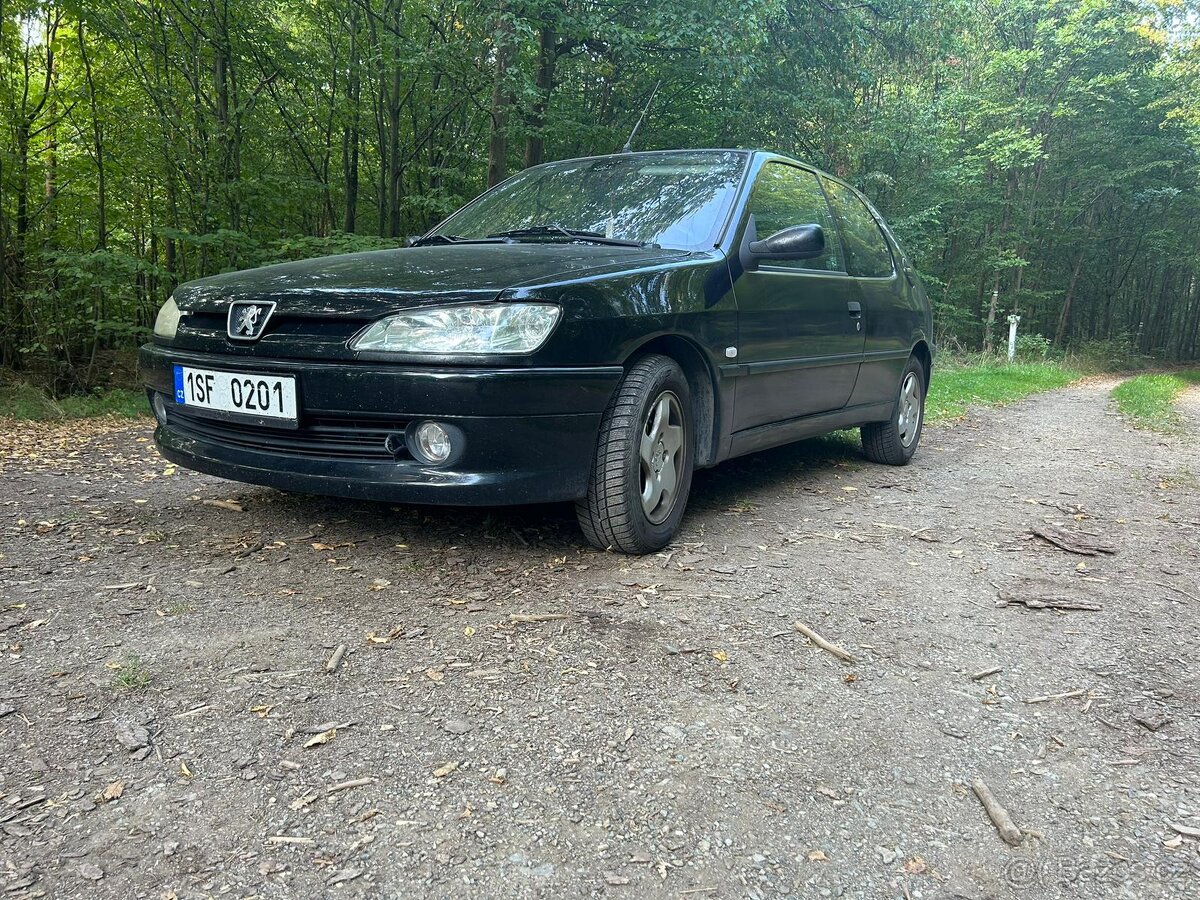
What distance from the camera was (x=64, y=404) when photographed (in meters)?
6.62

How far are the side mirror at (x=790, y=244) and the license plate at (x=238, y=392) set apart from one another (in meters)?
1.88

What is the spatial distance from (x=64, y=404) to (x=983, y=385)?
1087 centimetres

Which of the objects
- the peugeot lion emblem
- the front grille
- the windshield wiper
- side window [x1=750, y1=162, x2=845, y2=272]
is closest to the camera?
the front grille

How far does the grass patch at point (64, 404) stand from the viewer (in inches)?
243

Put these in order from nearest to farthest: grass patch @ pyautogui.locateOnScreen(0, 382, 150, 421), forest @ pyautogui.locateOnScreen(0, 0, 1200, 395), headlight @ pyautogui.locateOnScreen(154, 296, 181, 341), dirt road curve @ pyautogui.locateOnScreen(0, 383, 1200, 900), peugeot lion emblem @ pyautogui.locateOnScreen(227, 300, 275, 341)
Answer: dirt road curve @ pyautogui.locateOnScreen(0, 383, 1200, 900), peugeot lion emblem @ pyautogui.locateOnScreen(227, 300, 275, 341), headlight @ pyautogui.locateOnScreen(154, 296, 181, 341), grass patch @ pyautogui.locateOnScreen(0, 382, 150, 421), forest @ pyautogui.locateOnScreen(0, 0, 1200, 395)

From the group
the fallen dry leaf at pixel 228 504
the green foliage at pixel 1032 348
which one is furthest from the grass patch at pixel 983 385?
the fallen dry leaf at pixel 228 504

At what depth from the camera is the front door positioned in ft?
11.4

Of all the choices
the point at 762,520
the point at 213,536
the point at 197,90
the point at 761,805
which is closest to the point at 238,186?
the point at 197,90

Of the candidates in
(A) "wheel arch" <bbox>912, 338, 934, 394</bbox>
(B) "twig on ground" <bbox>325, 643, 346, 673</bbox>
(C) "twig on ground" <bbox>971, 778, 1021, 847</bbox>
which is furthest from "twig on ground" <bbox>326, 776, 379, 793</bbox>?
(A) "wheel arch" <bbox>912, 338, 934, 394</bbox>

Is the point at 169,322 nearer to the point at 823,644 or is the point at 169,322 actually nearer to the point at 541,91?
the point at 823,644

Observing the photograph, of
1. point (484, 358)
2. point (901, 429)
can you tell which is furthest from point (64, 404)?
point (901, 429)

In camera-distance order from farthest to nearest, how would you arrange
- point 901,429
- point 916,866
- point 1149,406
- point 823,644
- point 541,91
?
point 1149,406
point 541,91
point 901,429
point 823,644
point 916,866

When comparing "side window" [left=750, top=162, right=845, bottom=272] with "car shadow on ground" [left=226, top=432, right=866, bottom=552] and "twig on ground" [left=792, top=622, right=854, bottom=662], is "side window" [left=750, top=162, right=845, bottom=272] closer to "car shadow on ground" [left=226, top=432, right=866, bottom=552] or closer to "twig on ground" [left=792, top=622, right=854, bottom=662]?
"car shadow on ground" [left=226, top=432, right=866, bottom=552]

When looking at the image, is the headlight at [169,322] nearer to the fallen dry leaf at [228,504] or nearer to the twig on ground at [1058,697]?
the fallen dry leaf at [228,504]
